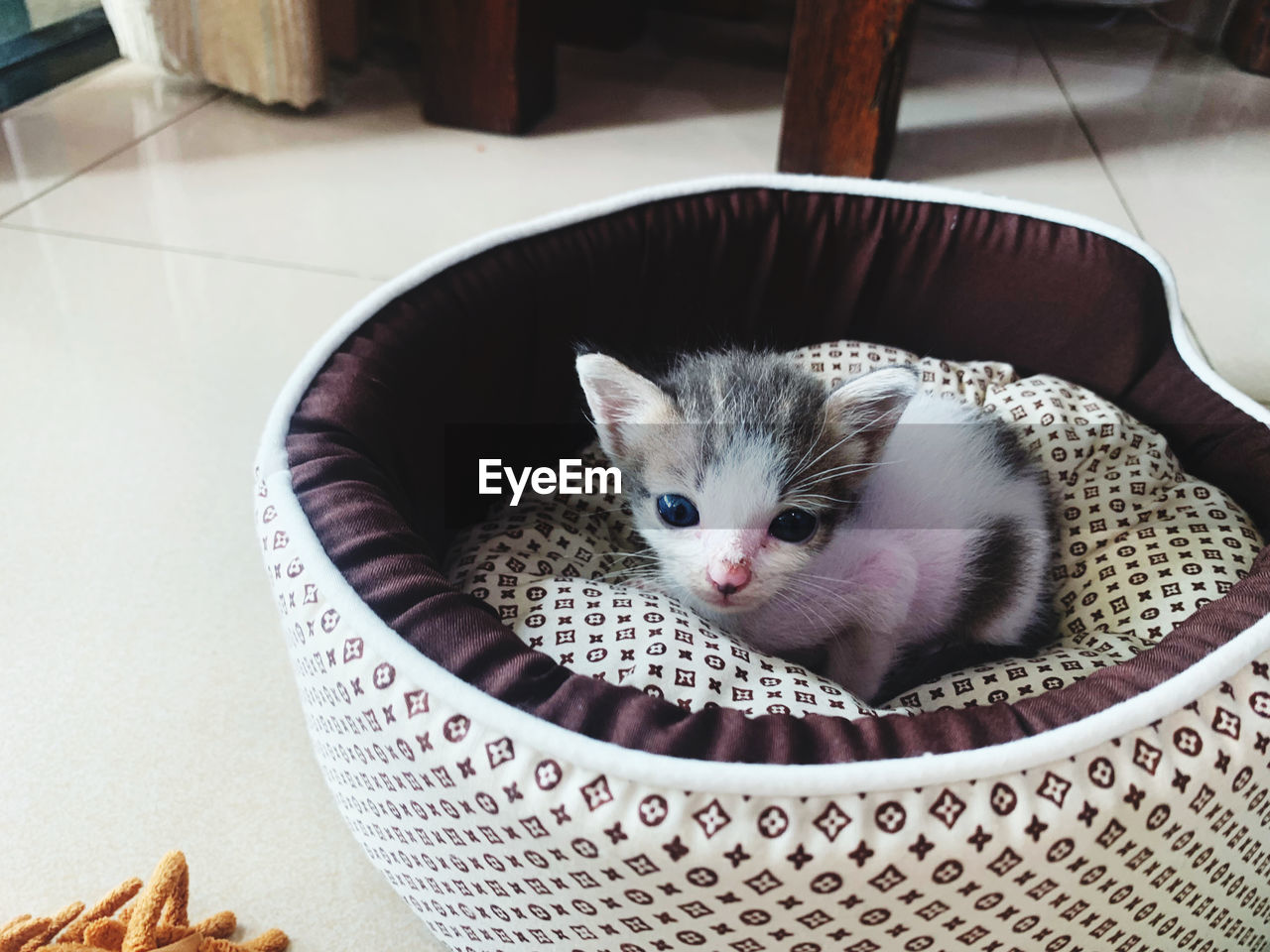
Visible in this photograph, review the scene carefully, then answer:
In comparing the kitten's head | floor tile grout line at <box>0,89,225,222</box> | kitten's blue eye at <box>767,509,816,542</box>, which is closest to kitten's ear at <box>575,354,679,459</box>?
the kitten's head

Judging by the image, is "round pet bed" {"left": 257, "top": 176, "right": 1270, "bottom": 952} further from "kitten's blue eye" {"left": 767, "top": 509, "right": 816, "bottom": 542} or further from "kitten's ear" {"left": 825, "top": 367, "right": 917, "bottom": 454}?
"kitten's ear" {"left": 825, "top": 367, "right": 917, "bottom": 454}

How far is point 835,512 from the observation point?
1.22 metres

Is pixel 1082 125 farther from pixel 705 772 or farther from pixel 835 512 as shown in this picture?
pixel 705 772

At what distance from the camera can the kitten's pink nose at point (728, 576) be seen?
3.59 ft

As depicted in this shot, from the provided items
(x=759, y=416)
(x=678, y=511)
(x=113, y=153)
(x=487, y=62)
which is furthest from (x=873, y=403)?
(x=113, y=153)

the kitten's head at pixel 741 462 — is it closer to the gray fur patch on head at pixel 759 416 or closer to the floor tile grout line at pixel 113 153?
the gray fur patch on head at pixel 759 416

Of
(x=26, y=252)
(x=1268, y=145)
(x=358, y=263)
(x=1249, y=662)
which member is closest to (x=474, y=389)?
(x=358, y=263)

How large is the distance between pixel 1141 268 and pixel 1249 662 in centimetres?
91

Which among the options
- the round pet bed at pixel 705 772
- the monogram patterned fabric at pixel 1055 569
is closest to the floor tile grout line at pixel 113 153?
the round pet bed at pixel 705 772

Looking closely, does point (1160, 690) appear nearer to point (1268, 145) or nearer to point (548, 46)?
point (548, 46)

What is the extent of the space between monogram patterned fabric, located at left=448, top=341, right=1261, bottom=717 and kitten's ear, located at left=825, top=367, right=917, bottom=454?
0.23 m

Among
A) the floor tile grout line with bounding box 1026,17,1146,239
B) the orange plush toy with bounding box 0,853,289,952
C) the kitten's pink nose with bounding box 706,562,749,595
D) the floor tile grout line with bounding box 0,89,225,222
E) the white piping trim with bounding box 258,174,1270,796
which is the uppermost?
the white piping trim with bounding box 258,174,1270,796

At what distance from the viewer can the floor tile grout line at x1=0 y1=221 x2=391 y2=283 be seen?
2248 millimetres

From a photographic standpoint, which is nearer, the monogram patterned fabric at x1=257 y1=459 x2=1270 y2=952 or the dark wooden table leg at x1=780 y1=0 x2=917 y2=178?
the monogram patterned fabric at x1=257 y1=459 x2=1270 y2=952
